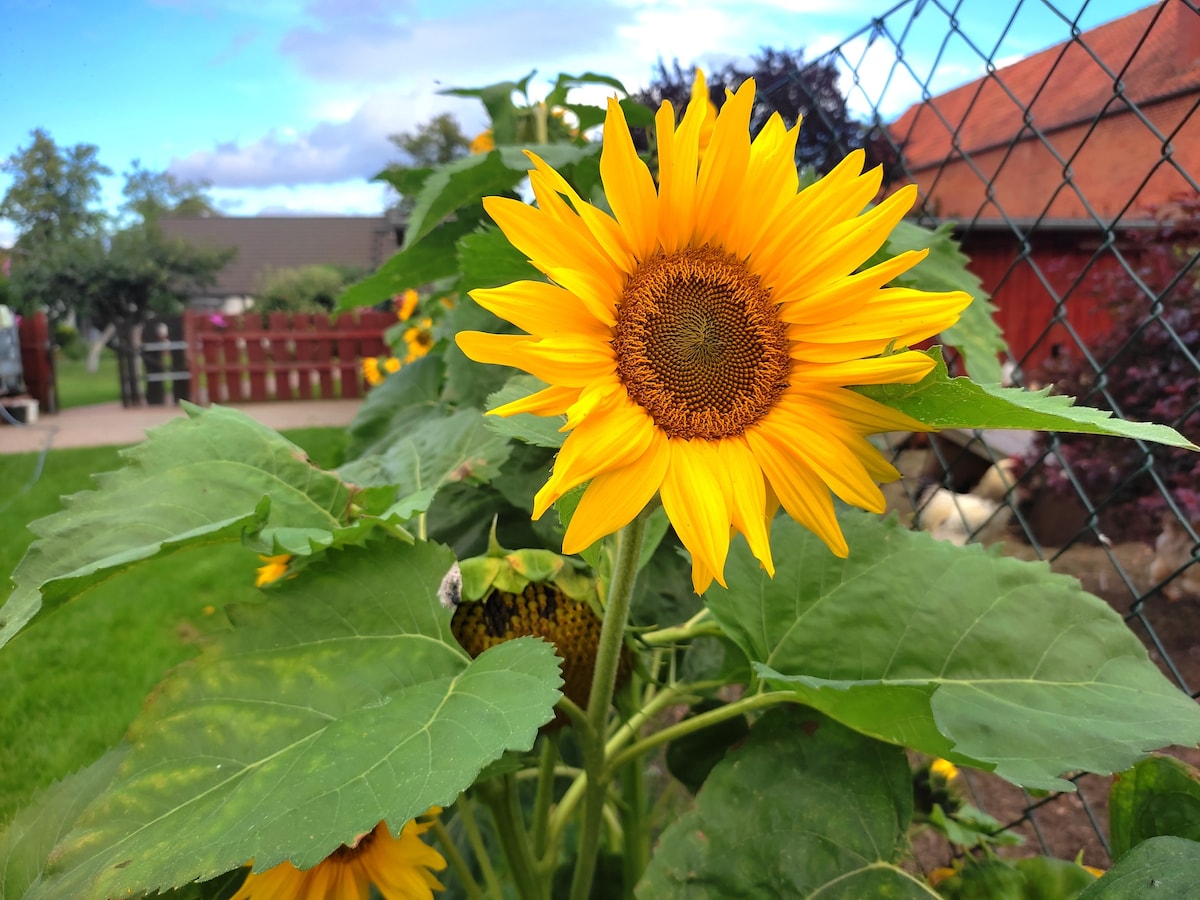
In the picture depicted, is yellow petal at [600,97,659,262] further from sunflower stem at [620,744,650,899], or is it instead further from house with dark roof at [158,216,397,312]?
→ house with dark roof at [158,216,397,312]

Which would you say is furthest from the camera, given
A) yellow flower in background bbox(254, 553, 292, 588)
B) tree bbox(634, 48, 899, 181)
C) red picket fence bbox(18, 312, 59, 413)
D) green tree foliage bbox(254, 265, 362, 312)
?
green tree foliage bbox(254, 265, 362, 312)

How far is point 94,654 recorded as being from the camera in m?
1.64

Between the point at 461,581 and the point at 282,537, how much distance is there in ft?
0.39

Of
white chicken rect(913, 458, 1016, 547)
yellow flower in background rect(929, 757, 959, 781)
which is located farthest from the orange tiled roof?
white chicken rect(913, 458, 1016, 547)

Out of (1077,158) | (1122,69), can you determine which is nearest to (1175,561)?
(1077,158)

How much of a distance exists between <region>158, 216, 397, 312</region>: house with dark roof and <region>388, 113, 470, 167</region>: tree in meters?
5.02

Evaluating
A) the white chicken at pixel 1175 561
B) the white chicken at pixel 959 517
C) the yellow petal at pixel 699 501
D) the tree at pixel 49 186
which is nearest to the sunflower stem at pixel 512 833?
the yellow petal at pixel 699 501

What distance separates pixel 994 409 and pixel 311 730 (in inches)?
16.1

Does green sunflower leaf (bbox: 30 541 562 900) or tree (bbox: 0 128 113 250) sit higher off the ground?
tree (bbox: 0 128 113 250)

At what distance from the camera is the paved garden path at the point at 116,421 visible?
5.46 metres

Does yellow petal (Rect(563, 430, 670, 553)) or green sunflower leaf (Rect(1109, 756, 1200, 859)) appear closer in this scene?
yellow petal (Rect(563, 430, 670, 553))

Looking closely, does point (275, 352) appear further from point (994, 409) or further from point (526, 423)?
point (994, 409)

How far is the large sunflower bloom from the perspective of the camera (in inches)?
16.5

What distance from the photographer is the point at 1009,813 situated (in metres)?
1.37
